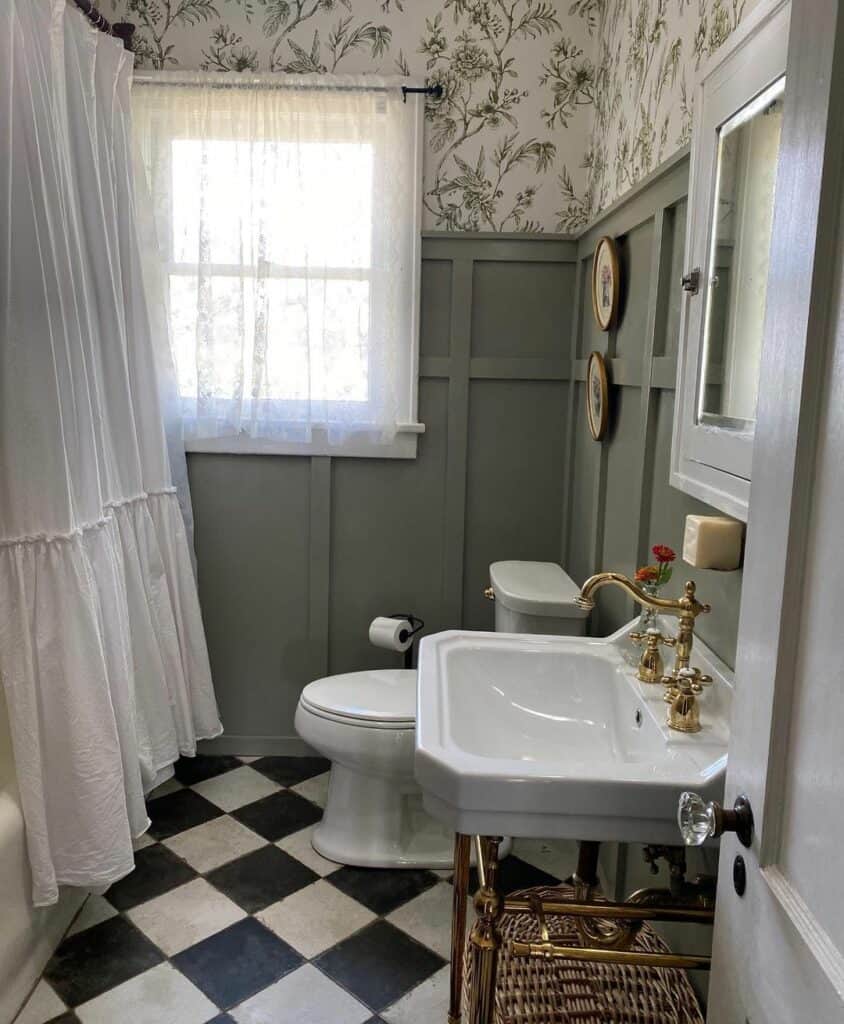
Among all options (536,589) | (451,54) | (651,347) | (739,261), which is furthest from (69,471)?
(451,54)

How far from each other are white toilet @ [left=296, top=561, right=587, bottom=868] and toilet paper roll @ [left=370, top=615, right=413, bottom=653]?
19cm

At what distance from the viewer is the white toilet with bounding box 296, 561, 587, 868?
216cm

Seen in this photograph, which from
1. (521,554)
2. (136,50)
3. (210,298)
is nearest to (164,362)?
(210,298)

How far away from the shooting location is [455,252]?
262 centimetres

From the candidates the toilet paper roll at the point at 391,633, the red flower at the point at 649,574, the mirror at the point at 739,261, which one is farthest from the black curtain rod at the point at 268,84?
the red flower at the point at 649,574

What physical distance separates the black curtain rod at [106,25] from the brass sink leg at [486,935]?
7.06 ft

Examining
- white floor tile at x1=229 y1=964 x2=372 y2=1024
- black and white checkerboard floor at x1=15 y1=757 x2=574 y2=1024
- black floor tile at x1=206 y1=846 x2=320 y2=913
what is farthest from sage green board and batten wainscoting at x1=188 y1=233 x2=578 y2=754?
white floor tile at x1=229 y1=964 x2=372 y2=1024

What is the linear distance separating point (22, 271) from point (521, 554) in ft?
5.61

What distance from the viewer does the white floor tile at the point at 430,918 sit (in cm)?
195

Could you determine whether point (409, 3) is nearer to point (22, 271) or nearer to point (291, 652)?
point (22, 271)

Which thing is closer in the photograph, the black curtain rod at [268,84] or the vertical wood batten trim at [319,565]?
the black curtain rod at [268,84]

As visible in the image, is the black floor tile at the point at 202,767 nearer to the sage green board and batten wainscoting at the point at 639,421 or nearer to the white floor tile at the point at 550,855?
the white floor tile at the point at 550,855

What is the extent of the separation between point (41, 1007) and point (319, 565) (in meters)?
1.43

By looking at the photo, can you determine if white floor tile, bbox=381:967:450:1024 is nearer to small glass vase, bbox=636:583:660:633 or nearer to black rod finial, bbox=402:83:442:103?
small glass vase, bbox=636:583:660:633
